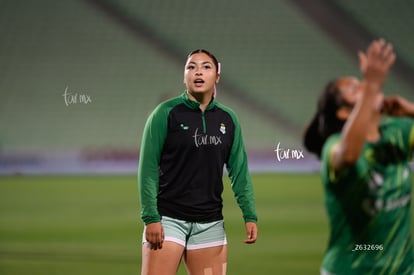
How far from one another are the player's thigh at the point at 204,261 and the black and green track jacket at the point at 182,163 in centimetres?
14

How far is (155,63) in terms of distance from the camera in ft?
36.4

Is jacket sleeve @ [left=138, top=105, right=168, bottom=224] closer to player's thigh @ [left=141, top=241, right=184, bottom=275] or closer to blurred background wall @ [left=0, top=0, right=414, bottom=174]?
player's thigh @ [left=141, top=241, right=184, bottom=275]

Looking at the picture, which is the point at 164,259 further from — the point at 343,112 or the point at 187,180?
the point at 343,112

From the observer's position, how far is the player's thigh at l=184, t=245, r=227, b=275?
3656mm

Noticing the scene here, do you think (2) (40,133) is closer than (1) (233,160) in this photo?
No

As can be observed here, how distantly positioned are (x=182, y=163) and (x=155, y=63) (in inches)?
296

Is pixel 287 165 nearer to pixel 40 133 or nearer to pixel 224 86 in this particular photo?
pixel 224 86

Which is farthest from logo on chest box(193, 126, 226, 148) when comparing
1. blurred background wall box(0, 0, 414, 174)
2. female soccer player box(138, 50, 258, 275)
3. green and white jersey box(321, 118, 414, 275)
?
blurred background wall box(0, 0, 414, 174)

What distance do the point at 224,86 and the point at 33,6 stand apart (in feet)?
10.6

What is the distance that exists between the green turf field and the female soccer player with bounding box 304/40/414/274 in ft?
12.0

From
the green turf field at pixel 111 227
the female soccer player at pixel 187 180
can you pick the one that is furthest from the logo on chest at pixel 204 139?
the green turf field at pixel 111 227

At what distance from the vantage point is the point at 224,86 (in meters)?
A: 12.0

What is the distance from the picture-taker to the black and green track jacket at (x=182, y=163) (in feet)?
11.9

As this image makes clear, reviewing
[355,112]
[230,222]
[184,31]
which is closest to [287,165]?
[184,31]
